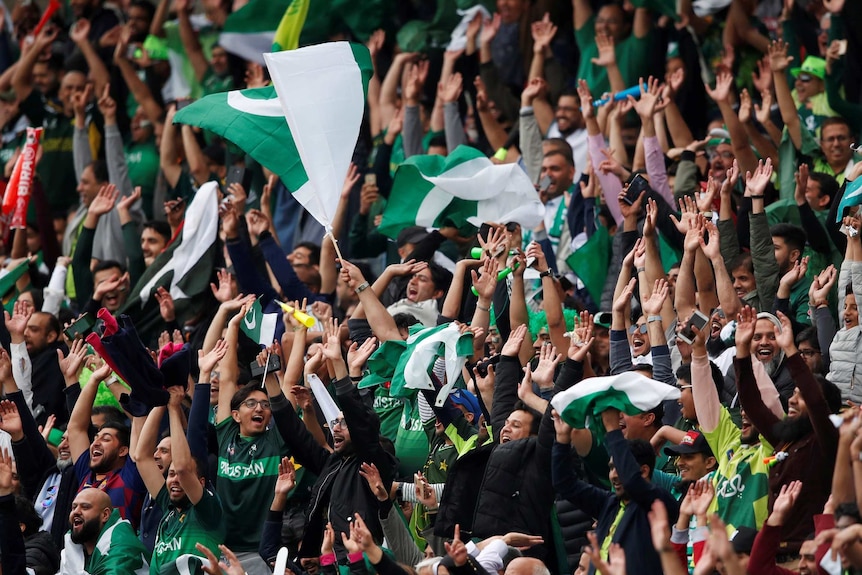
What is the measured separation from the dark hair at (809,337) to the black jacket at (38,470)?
4.52 m

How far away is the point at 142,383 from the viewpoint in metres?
9.76

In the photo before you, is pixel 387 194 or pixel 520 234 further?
pixel 387 194

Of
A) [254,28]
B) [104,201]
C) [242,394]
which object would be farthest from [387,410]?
[254,28]

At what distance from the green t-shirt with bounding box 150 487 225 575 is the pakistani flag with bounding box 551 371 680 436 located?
7.78 feet

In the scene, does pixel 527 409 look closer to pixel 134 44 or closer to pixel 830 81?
pixel 830 81

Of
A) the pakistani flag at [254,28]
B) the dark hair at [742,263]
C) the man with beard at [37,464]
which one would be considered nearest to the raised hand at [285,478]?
the man with beard at [37,464]

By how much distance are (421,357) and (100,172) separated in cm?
568

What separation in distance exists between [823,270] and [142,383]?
165 inches

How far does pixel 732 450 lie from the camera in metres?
8.48

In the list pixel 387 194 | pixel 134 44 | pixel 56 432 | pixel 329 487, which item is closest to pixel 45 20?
pixel 134 44

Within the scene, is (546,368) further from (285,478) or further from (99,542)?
(99,542)

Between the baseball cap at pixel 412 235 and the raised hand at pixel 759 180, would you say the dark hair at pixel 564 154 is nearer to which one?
the baseball cap at pixel 412 235

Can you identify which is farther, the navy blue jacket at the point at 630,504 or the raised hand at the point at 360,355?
the raised hand at the point at 360,355

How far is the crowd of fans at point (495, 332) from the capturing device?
8.23 metres
